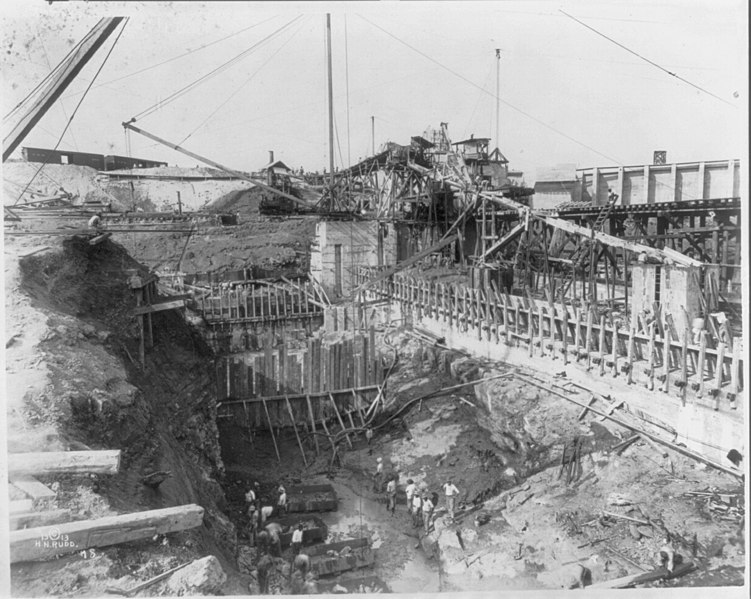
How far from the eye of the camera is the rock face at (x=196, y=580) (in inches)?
223

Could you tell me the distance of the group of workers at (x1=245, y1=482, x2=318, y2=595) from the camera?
8.88m

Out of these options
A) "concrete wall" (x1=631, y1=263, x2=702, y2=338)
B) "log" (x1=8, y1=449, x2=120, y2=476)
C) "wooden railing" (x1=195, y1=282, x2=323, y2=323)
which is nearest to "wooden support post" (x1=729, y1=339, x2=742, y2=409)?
"concrete wall" (x1=631, y1=263, x2=702, y2=338)

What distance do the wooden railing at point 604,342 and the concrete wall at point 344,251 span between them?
6.16 metres

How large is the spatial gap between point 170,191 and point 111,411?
126 feet

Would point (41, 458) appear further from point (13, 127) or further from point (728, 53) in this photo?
point (728, 53)

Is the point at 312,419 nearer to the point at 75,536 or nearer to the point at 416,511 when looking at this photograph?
the point at 416,511

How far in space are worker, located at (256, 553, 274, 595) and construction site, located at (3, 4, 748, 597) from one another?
0.04 metres

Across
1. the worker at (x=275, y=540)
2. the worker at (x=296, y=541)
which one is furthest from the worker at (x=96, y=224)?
the worker at (x=296, y=541)

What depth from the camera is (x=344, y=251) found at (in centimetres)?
2405

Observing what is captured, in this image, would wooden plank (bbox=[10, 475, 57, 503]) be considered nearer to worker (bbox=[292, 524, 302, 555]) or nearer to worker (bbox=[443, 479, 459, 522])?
worker (bbox=[292, 524, 302, 555])

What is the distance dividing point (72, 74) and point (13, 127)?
4.07ft

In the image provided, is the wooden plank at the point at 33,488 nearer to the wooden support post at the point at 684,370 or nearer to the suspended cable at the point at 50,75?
the suspended cable at the point at 50,75

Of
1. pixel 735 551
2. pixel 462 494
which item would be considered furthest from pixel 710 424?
pixel 462 494

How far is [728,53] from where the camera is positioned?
764 cm
